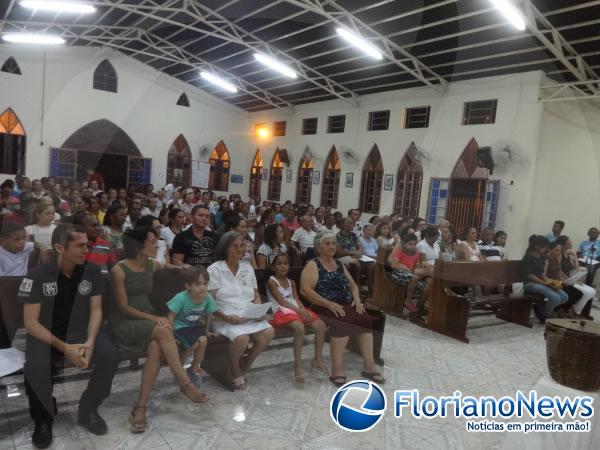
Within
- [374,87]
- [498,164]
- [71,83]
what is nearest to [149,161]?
[71,83]

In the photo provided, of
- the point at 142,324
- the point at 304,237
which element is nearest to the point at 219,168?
the point at 304,237

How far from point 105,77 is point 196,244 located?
1067cm

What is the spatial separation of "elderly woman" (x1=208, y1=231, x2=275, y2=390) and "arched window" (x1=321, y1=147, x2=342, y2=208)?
30.4ft

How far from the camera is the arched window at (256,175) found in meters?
15.1

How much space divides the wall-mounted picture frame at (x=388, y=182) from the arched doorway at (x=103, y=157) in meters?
6.84

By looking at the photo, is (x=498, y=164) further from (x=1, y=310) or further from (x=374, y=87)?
(x=1, y=310)

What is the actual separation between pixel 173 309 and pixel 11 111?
11362 mm

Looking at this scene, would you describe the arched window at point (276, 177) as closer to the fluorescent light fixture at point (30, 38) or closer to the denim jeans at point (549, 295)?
the fluorescent light fixture at point (30, 38)

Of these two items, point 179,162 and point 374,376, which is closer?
point 374,376

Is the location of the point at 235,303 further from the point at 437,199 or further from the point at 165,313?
the point at 437,199

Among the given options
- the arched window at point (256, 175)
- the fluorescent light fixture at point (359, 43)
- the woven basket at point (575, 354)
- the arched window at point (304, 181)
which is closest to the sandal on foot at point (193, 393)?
the woven basket at point (575, 354)

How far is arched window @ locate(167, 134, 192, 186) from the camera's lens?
45.1ft

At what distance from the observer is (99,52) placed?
40.5ft

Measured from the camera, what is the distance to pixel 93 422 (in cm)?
240
